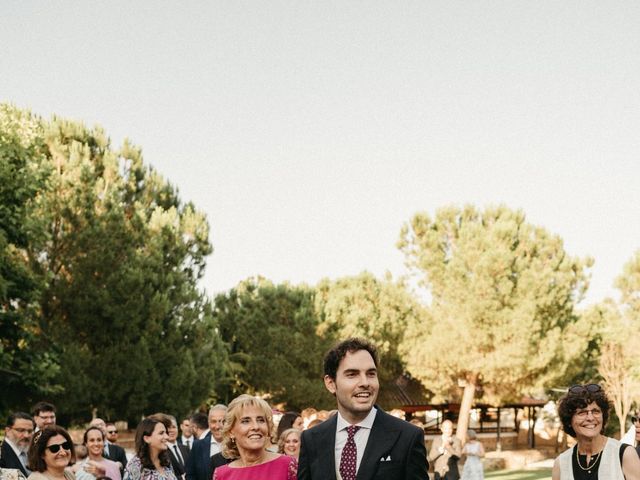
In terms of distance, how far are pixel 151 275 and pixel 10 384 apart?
365 inches

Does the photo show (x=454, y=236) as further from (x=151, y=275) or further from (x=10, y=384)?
(x=10, y=384)

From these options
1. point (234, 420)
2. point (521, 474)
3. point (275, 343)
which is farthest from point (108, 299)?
point (234, 420)

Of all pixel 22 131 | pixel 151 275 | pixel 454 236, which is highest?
pixel 454 236

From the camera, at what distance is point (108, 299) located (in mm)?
28016

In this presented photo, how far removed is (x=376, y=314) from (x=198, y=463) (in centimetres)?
3750

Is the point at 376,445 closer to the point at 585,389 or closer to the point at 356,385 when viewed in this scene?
the point at 356,385

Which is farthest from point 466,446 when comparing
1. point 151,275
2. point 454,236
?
point 454,236

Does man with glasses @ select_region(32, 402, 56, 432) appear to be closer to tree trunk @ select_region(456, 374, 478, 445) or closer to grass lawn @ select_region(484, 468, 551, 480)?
grass lawn @ select_region(484, 468, 551, 480)

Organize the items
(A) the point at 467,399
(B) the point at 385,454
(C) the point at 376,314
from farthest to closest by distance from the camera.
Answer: (C) the point at 376,314 → (A) the point at 467,399 → (B) the point at 385,454

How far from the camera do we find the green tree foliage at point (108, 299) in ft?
90.2

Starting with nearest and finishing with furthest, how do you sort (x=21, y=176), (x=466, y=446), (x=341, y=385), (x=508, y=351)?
(x=341, y=385)
(x=466, y=446)
(x=21, y=176)
(x=508, y=351)

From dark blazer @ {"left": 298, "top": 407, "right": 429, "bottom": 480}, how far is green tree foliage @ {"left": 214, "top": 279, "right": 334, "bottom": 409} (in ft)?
118

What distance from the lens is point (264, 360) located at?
40.6m

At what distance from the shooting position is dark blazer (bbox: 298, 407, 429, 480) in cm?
351
